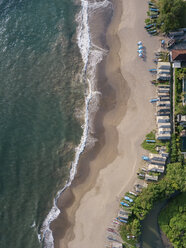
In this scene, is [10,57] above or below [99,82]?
above

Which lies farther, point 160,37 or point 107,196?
point 160,37

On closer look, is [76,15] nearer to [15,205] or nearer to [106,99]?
[106,99]

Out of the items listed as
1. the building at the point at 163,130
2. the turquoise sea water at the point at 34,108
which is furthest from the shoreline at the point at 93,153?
the building at the point at 163,130

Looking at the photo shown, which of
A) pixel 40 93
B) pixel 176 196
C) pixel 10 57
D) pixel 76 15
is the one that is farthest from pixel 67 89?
pixel 176 196

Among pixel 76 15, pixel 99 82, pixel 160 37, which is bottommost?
pixel 99 82

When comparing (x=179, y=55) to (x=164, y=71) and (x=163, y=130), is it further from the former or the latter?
(x=163, y=130)

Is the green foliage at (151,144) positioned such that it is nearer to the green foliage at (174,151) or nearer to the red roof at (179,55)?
the green foliage at (174,151)
